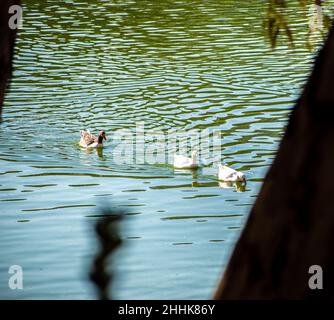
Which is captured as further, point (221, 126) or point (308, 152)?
point (221, 126)

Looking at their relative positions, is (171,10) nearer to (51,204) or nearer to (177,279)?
(51,204)

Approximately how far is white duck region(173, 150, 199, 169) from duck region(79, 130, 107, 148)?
1501mm

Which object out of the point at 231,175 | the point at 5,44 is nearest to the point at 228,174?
the point at 231,175

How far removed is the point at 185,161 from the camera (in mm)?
13492

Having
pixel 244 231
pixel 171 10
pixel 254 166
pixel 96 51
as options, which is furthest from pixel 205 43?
pixel 244 231

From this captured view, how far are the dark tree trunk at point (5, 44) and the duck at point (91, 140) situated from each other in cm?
1190

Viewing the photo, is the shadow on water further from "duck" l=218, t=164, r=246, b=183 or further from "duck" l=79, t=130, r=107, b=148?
"duck" l=79, t=130, r=107, b=148

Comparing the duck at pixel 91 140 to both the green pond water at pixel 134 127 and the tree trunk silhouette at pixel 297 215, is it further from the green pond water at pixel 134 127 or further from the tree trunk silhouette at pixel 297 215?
the tree trunk silhouette at pixel 297 215

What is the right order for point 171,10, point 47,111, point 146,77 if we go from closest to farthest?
point 47,111, point 146,77, point 171,10

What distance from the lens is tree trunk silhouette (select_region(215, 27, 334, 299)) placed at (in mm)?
1859

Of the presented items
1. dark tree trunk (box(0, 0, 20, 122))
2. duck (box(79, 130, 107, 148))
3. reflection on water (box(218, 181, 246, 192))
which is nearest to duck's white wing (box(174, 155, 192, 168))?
reflection on water (box(218, 181, 246, 192))

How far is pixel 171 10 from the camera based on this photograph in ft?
88.9

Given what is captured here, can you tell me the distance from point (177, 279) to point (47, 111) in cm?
796

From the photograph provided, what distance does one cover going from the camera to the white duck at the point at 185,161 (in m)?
13.5
